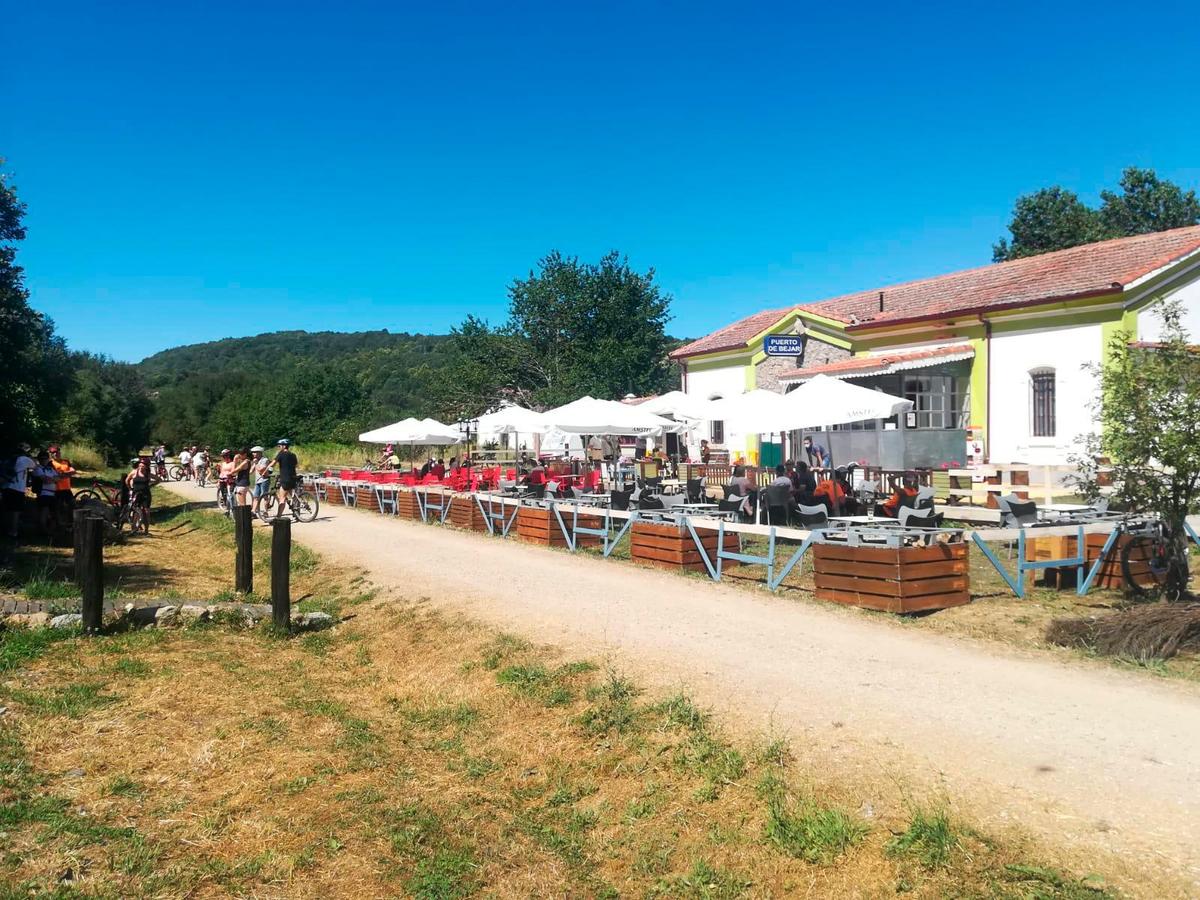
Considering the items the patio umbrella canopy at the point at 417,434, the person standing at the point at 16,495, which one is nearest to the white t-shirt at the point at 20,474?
the person standing at the point at 16,495

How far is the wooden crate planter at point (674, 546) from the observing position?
1084 cm

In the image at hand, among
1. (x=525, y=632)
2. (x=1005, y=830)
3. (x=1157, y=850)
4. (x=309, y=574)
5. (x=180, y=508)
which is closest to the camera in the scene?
(x=1157, y=850)

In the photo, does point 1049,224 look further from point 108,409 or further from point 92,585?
point 108,409

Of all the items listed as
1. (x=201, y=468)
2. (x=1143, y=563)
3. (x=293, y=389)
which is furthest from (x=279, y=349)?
(x=1143, y=563)

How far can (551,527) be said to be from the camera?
537 inches

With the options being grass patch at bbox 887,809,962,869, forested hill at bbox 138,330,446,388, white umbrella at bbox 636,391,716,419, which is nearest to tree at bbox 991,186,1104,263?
white umbrella at bbox 636,391,716,419

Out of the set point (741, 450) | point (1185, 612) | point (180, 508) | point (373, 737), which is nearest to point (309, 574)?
point (373, 737)

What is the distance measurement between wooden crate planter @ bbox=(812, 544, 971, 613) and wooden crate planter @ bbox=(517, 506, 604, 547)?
17.2ft

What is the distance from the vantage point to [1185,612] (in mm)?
6648

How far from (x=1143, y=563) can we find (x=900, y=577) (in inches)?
118

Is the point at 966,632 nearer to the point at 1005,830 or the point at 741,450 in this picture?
the point at 1005,830

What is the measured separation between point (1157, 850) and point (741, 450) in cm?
2354

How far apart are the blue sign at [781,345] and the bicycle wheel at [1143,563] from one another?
16.1m

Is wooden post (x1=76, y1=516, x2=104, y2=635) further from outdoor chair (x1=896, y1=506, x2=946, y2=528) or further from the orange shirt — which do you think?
the orange shirt
